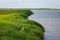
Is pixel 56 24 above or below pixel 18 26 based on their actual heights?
below

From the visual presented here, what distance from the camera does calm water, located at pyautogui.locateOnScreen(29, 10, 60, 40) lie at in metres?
1.48

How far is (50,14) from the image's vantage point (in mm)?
1901

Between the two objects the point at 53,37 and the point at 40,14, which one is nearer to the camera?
the point at 53,37

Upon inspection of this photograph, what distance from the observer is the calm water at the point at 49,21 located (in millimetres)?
1478

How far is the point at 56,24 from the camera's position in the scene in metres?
1.68

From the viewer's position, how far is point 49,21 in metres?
1.77

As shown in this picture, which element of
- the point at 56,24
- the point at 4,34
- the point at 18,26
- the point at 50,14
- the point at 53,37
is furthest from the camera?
the point at 50,14
